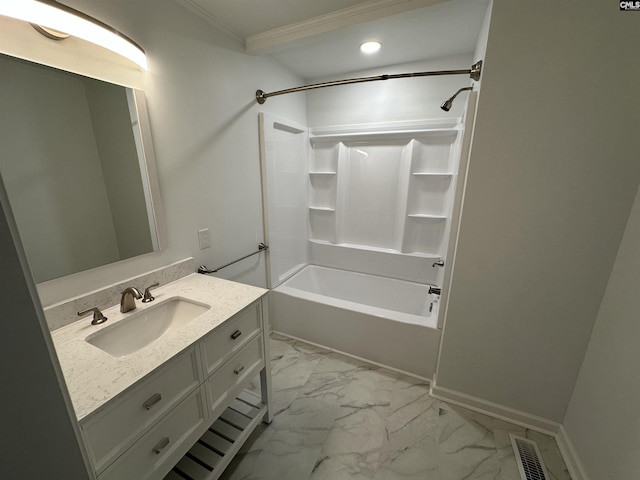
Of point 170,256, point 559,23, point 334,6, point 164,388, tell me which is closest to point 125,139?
point 170,256

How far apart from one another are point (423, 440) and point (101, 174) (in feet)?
7.04

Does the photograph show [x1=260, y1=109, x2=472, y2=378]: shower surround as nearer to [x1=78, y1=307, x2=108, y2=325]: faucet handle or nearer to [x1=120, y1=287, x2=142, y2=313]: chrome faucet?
[x1=120, y1=287, x2=142, y2=313]: chrome faucet

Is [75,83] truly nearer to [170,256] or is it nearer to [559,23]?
[170,256]

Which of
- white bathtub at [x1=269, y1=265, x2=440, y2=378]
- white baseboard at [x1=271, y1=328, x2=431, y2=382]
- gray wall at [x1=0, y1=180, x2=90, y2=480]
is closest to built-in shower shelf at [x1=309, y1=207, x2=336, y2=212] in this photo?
white bathtub at [x1=269, y1=265, x2=440, y2=378]

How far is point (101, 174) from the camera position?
1.12 m

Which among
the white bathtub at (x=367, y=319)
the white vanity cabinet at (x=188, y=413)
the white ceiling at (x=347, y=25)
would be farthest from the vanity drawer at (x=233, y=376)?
the white ceiling at (x=347, y=25)

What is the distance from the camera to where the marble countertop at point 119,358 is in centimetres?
74

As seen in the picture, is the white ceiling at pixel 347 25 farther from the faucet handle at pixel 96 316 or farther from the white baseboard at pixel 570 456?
the white baseboard at pixel 570 456

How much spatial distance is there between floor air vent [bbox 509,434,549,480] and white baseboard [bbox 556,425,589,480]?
12 centimetres

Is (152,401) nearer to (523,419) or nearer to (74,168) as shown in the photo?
(74,168)

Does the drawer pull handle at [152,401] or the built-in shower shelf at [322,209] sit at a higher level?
the built-in shower shelf at [322,209]

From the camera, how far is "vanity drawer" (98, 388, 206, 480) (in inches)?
31.4

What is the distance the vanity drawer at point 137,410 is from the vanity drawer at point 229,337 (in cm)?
6

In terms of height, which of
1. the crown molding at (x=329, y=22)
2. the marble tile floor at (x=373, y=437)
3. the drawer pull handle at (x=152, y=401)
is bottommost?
the marble tile floor at (x=373, y=437)
